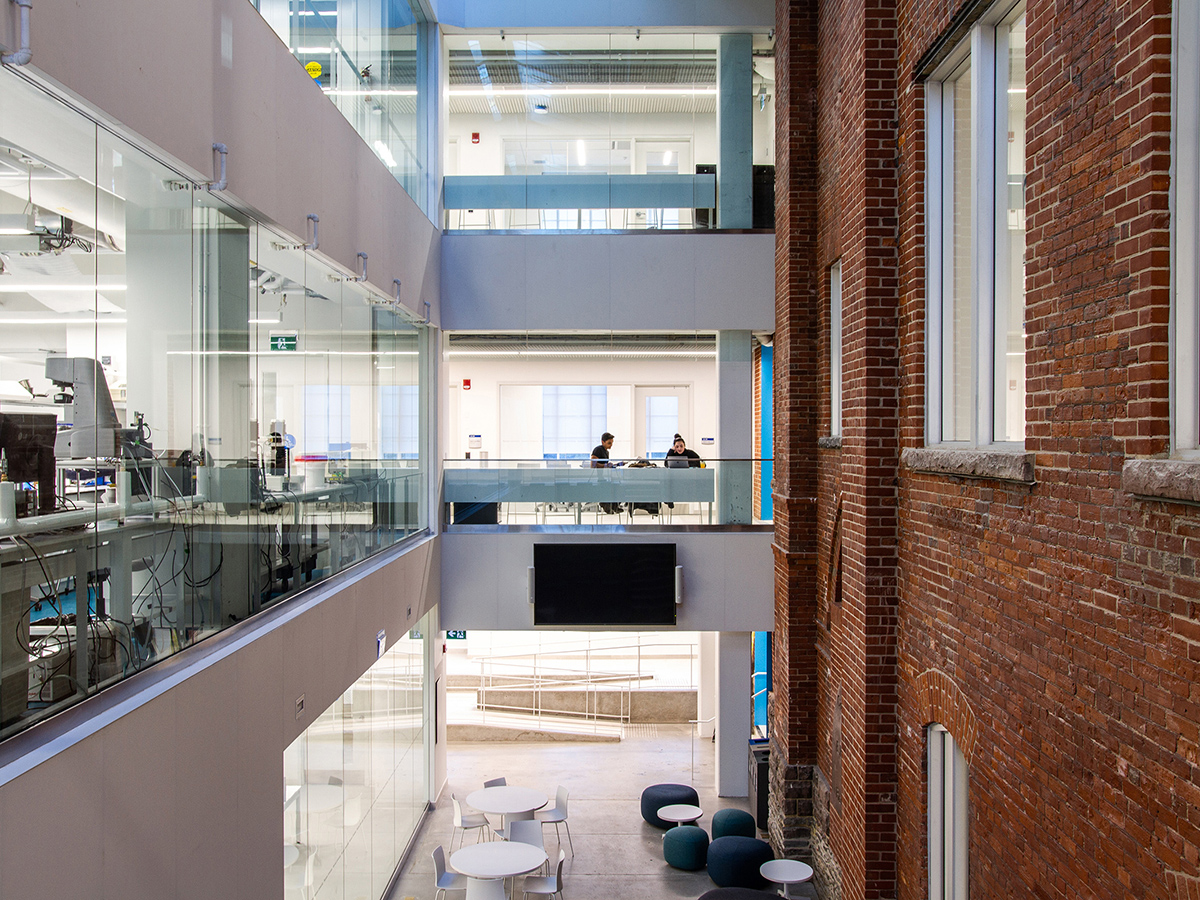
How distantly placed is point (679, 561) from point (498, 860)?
195 inches

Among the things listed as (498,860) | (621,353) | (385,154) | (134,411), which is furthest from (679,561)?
(134,411)

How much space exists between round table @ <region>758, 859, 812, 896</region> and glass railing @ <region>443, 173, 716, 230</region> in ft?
27.8

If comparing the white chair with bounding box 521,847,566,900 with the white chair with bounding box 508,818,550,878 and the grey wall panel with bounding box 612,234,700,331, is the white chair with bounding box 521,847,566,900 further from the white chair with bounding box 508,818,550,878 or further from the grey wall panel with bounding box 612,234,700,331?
the grey wall panel with bounding box 612,234,700,331

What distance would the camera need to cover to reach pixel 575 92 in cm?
1296

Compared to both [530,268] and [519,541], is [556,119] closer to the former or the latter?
[530,268]

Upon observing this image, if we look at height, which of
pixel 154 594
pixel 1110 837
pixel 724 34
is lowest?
pixel 1110 837

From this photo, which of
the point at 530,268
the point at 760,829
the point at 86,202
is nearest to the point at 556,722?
the point at 760,829

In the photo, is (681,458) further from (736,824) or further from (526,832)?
(526,832)

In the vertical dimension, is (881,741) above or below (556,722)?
above

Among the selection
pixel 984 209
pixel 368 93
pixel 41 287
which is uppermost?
pixel 368 93

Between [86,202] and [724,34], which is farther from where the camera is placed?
[724,34]

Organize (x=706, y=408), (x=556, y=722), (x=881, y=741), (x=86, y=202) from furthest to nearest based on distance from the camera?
(x=556, y=722) < (x=706, y=408) < (x=881, y=741) < (x=86, y=202)

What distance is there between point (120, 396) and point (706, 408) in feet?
31.5

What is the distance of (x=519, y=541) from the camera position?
12.7 metres
